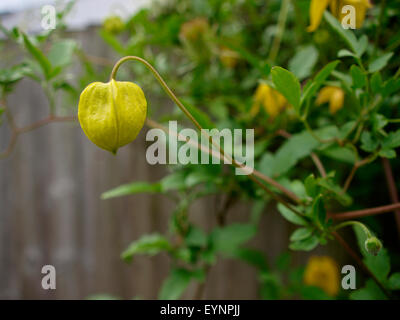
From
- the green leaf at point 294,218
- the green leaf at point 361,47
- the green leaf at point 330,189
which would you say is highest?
the green leaf at point 361,47

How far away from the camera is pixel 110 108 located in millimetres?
305

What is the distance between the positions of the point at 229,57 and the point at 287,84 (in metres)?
0.54

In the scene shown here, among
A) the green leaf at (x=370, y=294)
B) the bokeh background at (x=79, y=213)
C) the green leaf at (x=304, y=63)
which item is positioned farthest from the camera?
the bokeh background at (x=79, y=213)

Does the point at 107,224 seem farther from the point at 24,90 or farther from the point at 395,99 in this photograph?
the point at 395,99

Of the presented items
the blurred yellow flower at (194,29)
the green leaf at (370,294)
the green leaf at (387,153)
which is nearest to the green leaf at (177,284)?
the green leaf at (370,294)

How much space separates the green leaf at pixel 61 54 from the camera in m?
0.50

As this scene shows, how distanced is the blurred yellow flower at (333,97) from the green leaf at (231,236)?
28 centimetres

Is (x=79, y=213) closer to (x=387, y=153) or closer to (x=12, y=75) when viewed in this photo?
(x=12, y=75)

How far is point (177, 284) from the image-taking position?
0.60 m

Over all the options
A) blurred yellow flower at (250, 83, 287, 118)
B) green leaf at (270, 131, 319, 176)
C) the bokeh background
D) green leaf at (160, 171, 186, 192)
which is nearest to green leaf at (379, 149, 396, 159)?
green leaf at (270, 131, 319, 176)

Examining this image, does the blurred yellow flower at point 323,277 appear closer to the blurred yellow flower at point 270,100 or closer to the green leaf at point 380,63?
the blurred yellow flower at point 270,100

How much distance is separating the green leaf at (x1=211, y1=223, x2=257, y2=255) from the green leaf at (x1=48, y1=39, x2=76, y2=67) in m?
0.42

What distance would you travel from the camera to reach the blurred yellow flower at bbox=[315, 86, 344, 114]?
537 millimetres
